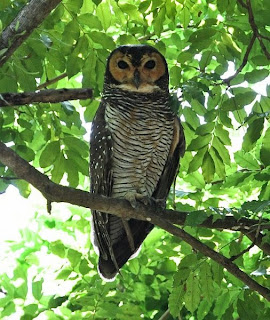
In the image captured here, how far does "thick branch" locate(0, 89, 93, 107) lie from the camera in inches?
91.8

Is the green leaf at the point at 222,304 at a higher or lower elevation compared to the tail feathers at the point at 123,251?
lower

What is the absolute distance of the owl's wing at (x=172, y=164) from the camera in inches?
161

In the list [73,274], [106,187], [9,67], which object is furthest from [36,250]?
[9,67]

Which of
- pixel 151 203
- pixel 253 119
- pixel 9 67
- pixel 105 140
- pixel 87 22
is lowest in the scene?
pixel 151 203

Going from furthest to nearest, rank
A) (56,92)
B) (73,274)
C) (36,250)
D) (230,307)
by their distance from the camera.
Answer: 1. (36,250)
2. (73,274)
3. (230,307)
4. (56,92)

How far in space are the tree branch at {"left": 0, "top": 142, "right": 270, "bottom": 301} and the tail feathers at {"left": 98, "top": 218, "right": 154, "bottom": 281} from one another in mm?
916

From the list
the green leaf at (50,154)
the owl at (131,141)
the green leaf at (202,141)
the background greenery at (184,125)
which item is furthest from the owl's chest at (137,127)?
the green leaf at (202,141)

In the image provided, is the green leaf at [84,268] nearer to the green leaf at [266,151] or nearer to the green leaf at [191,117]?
the green leaf at [191,117]

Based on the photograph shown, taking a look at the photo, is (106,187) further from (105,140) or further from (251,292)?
Result: (251,292)

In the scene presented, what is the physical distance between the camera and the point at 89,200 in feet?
8.87

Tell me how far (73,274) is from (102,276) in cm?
30

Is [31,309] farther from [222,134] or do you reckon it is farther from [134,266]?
[222,134]

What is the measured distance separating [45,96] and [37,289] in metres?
1.75

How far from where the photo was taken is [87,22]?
3479mm
